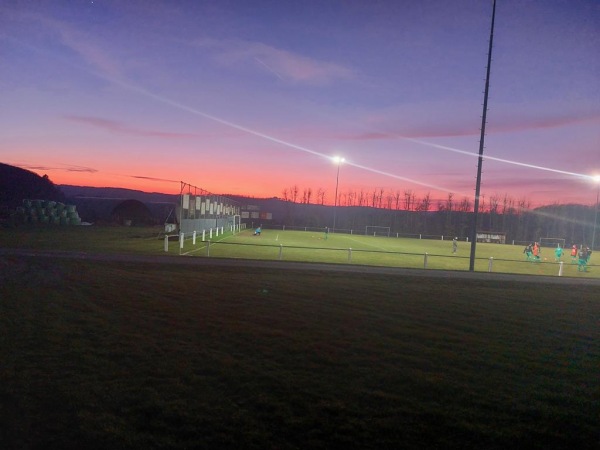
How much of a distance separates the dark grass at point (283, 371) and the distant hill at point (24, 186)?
75.5 metres

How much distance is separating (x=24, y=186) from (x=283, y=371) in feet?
288

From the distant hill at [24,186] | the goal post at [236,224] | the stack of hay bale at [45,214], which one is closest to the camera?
the stack of hay bale at [45,214]

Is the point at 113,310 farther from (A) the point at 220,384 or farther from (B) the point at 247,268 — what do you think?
(B) the point at 247,268

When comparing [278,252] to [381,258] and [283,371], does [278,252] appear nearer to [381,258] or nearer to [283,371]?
[381,258]

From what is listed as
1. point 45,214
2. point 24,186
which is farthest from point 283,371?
point 24,186

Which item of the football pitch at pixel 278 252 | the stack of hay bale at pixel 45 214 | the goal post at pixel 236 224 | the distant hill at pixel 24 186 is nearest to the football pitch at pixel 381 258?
the football pitch at pixel 278 252

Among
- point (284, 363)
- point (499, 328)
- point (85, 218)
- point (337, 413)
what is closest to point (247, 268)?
point (499, 328)

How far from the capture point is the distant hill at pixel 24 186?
78.0 metres

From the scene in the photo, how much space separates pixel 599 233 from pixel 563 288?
73826 millimetres

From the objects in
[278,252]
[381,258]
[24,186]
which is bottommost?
[278,252]

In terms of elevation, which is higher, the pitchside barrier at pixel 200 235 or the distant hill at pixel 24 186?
the distant hill at pixel 24 186

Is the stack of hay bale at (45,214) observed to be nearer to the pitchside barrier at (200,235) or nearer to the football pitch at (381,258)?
A: the pitchside barrier at (200,235)

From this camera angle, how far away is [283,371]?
6844mm

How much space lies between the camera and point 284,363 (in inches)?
284
